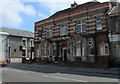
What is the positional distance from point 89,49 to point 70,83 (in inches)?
522

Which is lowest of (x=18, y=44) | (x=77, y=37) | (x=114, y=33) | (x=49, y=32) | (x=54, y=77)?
(x=54, y=77)

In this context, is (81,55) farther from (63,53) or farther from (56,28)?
(56,28)

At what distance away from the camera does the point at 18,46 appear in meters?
39.9

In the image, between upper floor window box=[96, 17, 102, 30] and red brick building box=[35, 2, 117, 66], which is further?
upper floor window box=[96, 17, 102, 30]

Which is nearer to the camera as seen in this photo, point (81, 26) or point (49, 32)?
point (81, 26)

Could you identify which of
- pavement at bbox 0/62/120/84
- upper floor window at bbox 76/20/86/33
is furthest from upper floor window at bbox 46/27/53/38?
pavement at bbox 0/62/120/84

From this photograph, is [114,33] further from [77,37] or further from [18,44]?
[18,44]

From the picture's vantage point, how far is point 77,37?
21.9 metres

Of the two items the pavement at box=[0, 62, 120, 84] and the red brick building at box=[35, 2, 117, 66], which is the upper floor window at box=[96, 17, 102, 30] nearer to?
the red brick building at box=[35, 2, 117, 66]

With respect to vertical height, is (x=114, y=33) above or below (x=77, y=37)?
above

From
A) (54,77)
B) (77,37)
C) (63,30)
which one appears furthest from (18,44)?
(54,77)

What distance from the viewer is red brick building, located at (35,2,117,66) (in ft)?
65.4

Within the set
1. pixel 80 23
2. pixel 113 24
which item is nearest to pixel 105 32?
pixel 113 24

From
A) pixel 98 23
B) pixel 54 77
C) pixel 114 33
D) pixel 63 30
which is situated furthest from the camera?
pixel 63 30
